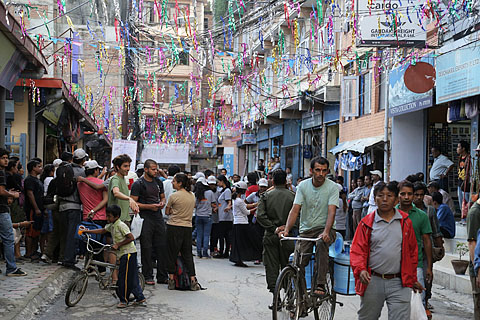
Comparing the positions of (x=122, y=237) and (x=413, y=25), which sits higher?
(x=413, y=25)

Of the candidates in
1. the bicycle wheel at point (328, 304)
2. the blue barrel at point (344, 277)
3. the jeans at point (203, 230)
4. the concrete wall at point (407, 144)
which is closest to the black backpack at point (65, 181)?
the jeans at point (203, 230)

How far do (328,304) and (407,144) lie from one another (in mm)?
12537

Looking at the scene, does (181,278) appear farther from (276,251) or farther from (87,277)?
(276,251)

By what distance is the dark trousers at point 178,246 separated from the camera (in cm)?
1011

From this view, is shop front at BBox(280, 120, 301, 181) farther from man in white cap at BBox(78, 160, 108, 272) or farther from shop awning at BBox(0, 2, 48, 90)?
man in white cap at BBox(78, 160, 108, 272)

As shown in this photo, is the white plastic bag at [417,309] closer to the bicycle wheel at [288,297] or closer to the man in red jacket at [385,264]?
the man in red jacket at [385,264]

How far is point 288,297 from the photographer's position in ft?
23.2

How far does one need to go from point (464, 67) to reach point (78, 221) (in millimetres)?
8840

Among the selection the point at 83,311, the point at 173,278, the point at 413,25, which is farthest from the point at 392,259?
the point at 413,25

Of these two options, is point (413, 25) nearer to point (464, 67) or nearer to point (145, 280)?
point (464, 67)

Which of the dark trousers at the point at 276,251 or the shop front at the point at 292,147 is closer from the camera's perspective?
the dark trousers at the point at 276,251

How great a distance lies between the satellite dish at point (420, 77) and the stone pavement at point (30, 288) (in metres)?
9.93

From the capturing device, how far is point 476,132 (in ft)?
48.0

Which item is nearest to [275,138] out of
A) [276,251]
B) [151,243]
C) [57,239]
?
[57,239]
